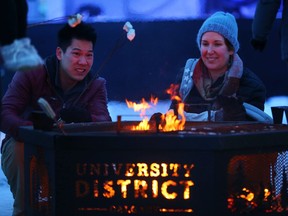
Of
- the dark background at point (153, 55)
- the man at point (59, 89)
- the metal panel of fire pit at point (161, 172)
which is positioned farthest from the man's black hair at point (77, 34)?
the dark background at point (153, 55)

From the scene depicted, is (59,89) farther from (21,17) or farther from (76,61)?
(21,17)

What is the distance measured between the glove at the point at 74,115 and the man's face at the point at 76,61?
12.0 inches

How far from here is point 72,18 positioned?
13.0ft

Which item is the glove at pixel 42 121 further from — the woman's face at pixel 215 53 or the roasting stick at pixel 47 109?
the woman's face at pixel 215 53

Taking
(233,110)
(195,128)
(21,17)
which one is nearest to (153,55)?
(233,110)

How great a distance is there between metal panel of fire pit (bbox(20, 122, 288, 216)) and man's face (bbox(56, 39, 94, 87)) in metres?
1.06

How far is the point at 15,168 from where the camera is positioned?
15.2ft

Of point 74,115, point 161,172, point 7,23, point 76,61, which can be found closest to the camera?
point 7,23

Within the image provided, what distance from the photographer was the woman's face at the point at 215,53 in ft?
16.4

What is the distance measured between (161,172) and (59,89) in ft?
4.56

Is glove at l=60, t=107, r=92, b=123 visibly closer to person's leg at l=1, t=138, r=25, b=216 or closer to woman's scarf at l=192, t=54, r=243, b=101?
person's leg at l=1, t=138, r=25, b=216

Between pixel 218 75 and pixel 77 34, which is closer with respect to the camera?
pixel 77 34

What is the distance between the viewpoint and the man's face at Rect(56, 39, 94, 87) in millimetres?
4758

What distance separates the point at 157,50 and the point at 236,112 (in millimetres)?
3136
